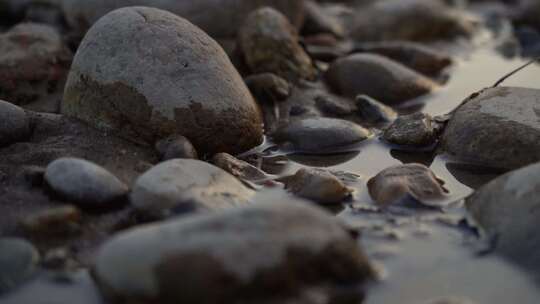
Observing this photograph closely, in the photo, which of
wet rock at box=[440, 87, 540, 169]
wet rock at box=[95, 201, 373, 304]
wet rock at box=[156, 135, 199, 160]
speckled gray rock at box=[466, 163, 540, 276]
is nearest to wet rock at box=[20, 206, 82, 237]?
wet rock at box=[95, 201, 373, 304]

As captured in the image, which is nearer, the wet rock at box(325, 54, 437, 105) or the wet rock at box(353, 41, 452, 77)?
the wet rock at box(325, 54, 437, 105)

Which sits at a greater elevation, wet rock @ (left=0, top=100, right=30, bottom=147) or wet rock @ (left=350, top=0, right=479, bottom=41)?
wet rock @ (left=0, top=100, right=30, bottom=147)

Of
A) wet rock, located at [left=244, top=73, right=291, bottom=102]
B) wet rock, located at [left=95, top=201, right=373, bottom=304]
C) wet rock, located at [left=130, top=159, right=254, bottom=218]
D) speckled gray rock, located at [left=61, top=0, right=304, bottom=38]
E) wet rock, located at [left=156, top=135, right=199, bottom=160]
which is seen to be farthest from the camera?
speckled gray rock, located at [left=61, top=0, right=304, bottom=38]

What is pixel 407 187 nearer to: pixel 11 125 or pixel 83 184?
pixel 83 184

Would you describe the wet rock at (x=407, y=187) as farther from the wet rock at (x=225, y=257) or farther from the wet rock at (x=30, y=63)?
the wet rock at (x=30, y=63)

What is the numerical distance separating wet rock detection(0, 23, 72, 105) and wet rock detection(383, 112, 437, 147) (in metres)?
2.31

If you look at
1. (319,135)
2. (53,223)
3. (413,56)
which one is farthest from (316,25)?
(53,223)

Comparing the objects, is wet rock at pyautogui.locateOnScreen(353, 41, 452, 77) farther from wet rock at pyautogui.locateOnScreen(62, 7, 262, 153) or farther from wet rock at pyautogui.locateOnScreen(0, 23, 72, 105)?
wet rock at pyautogui.locateOnScreen(0, 23, 72, 105)

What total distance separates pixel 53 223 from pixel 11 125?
3.22ft

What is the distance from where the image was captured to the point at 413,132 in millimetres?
4406

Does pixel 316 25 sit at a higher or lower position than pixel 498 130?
lower

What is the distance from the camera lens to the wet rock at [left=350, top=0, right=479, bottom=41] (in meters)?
6.86

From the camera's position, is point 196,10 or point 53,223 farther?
point 196,10

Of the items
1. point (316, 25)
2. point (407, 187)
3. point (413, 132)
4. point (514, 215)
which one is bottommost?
point (316, 25)
